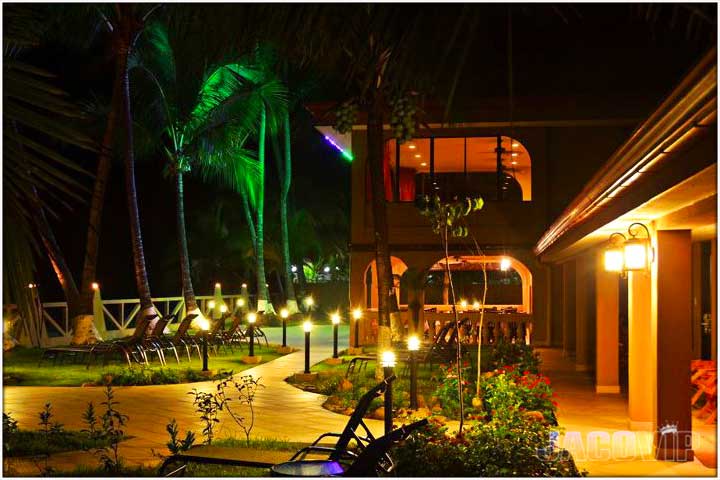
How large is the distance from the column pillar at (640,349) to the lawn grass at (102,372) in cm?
799

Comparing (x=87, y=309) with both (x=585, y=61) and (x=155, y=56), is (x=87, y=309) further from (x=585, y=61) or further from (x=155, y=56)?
(x=585, y=61)

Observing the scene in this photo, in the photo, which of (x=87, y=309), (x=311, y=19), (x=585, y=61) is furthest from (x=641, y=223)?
(x=87, y=309)

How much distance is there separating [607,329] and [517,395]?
390 cm

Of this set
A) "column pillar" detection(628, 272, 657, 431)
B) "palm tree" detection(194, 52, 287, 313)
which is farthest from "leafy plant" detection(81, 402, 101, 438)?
"palm tree" detection(194, 52, 287, 313)

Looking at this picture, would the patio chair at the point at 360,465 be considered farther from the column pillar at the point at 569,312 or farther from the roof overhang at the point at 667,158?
the column pillar at the point at 569,312

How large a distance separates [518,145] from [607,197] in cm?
1488

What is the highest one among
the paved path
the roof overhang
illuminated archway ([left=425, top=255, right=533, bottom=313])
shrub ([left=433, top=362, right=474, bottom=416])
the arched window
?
the arched window

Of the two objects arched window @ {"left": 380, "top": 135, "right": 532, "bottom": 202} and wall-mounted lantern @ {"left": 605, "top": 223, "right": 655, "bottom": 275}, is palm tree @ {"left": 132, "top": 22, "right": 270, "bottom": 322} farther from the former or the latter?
wall-mounted lantern @ {"left": 605, "top": 223, "right": 655, "bottom": 275}

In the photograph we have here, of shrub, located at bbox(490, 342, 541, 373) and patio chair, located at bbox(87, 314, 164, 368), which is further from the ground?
shrub, located at bbox(490, 342, 541, 373)

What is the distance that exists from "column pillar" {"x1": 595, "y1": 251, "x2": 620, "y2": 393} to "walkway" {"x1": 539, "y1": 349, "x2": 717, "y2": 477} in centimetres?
31

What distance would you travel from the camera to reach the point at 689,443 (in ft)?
26.5

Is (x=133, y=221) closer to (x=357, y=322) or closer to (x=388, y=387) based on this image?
(x=357, y=322)

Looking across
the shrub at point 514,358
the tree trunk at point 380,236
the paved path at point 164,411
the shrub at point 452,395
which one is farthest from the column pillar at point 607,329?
the paved path at point 164,411

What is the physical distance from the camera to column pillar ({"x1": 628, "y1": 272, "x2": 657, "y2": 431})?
9.18m
